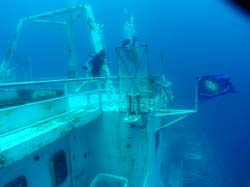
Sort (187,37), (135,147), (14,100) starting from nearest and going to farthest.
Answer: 1. (135,147)
2. (14,100)
3. (187,37)

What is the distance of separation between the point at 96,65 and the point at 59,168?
4.70 meters

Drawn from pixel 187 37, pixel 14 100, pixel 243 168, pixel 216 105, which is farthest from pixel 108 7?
pixel 14 100

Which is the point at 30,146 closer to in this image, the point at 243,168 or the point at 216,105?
the point at 243,168

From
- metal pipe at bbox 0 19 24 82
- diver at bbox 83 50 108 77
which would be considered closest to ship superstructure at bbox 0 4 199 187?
diver at bbox 83 50 108 77

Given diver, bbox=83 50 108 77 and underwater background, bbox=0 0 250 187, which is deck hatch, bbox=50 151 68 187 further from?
underwater background, bbox=0 0 250 187

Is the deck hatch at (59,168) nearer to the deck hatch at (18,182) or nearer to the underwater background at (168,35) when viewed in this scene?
the deck hatch at (18,182)

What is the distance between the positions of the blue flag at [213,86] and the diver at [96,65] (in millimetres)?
4158

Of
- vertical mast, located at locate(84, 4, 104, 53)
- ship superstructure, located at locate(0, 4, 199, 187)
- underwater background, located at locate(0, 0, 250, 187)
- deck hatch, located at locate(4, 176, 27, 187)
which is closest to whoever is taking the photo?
deck hatch, located at locate(4, 176, 27, 187)

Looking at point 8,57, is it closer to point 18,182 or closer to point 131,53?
point 131,53

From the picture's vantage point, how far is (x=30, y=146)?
408 cm

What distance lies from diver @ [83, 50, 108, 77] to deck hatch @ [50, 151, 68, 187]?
4296mm

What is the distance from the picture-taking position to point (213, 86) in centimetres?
662

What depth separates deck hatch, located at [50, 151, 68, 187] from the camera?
571 centimetres

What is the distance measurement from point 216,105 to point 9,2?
310ft
